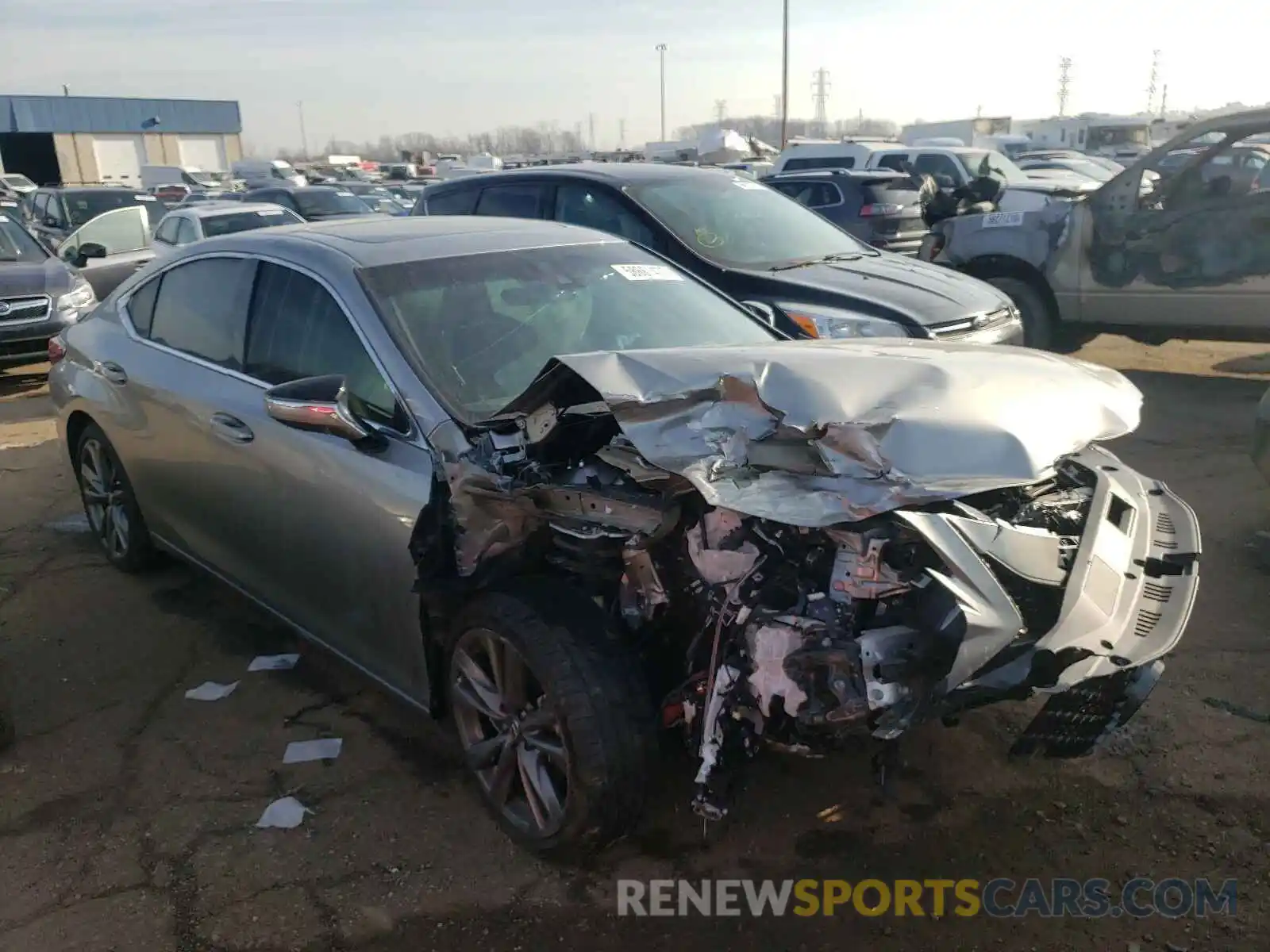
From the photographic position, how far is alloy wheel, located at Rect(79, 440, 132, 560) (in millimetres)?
5047

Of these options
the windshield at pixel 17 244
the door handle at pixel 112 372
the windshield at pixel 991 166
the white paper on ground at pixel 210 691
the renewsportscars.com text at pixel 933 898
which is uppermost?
the windshield at pixel 991 166

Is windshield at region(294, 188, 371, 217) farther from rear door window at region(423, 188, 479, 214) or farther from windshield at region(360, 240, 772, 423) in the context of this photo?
windshield at region(360, 240, 772, 423)

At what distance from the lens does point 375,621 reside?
3.39 metres

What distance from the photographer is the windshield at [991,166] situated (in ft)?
55.1

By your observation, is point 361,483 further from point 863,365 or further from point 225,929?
point 863,365

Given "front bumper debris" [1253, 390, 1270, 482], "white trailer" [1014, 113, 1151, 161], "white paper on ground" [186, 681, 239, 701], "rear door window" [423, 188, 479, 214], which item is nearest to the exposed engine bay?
"white paper on ground" [186, 681, 239, 701]

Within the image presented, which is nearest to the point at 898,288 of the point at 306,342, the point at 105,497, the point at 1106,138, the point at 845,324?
the point at 845,324

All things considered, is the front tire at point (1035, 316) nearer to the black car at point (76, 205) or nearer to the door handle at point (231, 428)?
the door handle at point (231, 428)

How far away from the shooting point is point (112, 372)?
4.78 meters

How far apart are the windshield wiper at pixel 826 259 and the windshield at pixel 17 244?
817cm

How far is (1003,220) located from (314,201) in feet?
38.5

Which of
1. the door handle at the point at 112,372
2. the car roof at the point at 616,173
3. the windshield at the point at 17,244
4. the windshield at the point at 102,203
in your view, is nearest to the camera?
the door handle at the point at 112,372

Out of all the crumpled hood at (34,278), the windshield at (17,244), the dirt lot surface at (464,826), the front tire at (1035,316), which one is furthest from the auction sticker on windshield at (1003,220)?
the windshield at (17,244)

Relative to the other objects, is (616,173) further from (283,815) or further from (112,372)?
(283,815)
